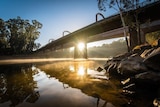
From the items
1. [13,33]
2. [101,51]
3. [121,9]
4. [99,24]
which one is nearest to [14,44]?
[13,33]

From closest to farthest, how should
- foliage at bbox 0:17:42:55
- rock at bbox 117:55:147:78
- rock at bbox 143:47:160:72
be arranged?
rock at bbox 143:47:160:72, rock at bbox 117:55:147:78, foliage at bbox 0:17:42:55

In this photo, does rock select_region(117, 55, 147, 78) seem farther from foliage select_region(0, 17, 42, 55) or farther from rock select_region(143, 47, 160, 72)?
foliage select_region(0, 17, 42, 55)

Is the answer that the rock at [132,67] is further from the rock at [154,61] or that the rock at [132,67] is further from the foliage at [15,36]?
the foliage at [15,36]

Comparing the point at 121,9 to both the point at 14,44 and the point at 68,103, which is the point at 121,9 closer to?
the point at 68,103

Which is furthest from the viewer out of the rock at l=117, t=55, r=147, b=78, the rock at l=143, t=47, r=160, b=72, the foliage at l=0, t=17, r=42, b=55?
the foliage at l=0, t=17, r=42, b=55

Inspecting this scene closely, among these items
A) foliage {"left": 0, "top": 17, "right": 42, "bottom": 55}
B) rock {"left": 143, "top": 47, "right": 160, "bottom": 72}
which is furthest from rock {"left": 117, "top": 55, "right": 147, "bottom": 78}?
foliage {"left": 0, "top": 17, "right": 42, "bottom": 55}

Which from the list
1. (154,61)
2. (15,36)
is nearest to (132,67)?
(154,61)

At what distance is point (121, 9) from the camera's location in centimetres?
3153

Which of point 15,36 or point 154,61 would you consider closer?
point 154,61

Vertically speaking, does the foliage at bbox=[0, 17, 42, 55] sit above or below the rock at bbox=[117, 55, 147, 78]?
above

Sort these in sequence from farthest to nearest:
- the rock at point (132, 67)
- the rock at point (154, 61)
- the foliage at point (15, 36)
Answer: the foliage at point (15, 36) → the rock at point (132, 67) → the rock at point (154, 61)

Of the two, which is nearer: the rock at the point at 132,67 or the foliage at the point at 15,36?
the rock at the point at 132,67

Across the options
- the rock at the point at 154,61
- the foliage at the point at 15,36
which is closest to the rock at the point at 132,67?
the rock at the point at 154,61

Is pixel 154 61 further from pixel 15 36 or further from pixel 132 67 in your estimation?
pixel 15 36
